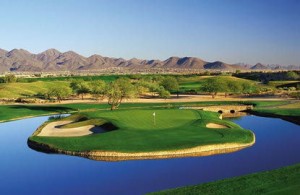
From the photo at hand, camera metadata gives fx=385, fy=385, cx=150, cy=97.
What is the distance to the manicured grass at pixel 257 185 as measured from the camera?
28.9 meters

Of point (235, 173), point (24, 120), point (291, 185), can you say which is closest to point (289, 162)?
point (235, 173)

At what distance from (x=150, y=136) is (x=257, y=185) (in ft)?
72.6

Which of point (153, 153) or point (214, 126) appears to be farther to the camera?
point (214, 126)

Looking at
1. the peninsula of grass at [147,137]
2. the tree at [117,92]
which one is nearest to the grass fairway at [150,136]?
the peninsula of grass at [147,137]

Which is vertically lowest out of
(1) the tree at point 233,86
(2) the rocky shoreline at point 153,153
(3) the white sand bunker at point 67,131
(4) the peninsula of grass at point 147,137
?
(2) the rocky shoreline at point 153,153

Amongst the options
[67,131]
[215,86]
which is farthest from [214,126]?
[215,86]

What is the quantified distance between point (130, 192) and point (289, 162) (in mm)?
19923

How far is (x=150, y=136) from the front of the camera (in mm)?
51562

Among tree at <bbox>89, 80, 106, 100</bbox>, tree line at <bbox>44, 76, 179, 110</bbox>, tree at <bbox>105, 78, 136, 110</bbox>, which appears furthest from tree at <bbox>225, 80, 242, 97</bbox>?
tree at <bbox>105, 78, 136, 110</bbox>

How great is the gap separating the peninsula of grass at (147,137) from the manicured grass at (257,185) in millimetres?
13143

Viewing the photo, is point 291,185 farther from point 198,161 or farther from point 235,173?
point 198,161

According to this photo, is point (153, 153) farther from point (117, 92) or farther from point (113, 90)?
point (113, 90)

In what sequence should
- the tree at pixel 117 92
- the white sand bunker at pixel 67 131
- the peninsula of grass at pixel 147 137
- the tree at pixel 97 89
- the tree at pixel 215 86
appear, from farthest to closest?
the tree at pixel 215 86 < the tree at pixel 97 89 < the tree at pixel 117 92 < the white sand bunker at pixel 67 131 < the peninsula of grass at pixel 147 137

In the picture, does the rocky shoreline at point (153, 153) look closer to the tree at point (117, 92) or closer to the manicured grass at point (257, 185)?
the manicured grass at point (257, 185)
